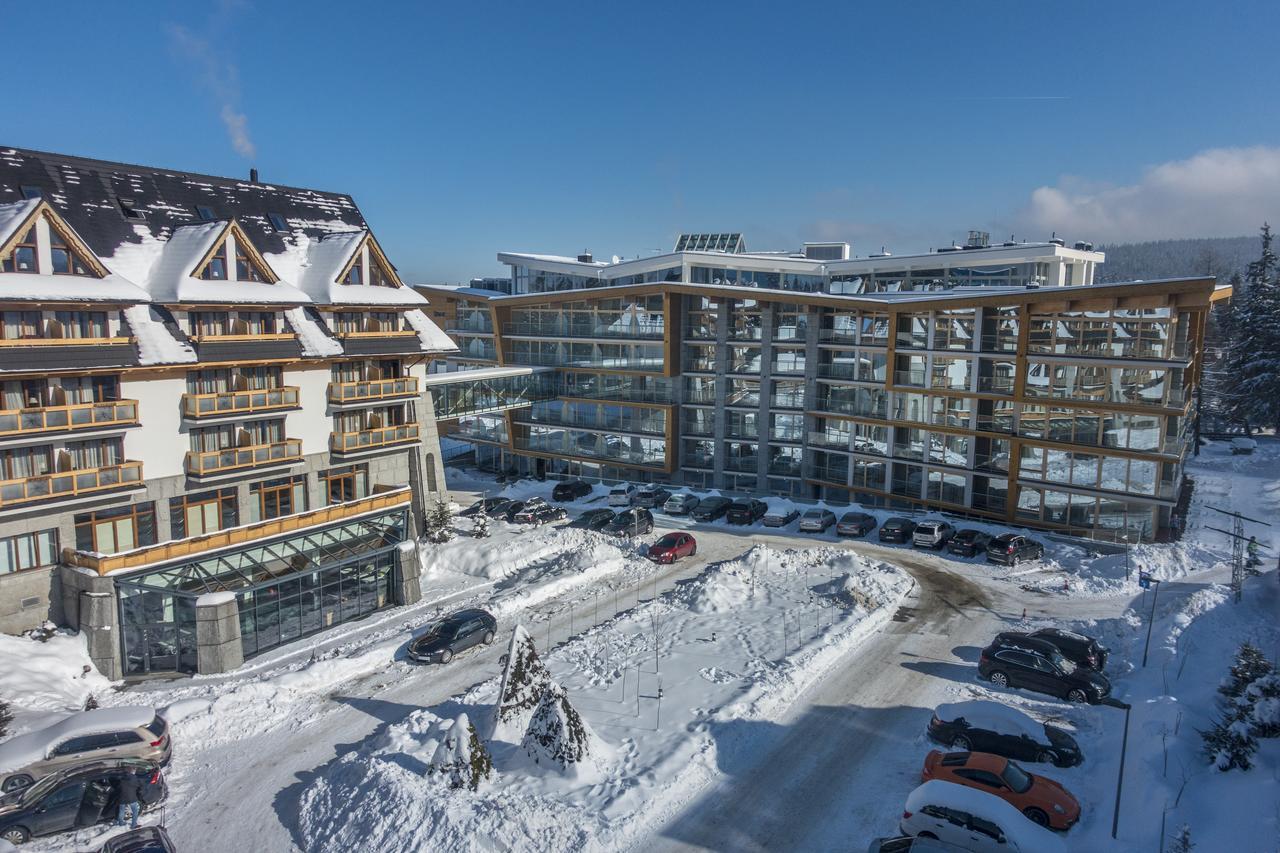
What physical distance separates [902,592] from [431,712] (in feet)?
65.8

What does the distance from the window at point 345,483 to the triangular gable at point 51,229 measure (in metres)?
12.2

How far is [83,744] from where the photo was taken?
20.6 meters

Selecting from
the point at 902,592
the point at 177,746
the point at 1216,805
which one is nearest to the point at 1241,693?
the point at 1216,805

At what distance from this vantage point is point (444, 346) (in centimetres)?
4041

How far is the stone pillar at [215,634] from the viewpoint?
94.0 feet

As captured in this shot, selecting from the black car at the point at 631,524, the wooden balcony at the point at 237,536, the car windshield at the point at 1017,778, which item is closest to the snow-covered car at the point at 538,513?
the black car at the point at 631,524

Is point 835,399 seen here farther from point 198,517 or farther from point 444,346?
point 198,517

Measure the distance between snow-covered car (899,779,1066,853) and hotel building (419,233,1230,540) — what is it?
1097 inches

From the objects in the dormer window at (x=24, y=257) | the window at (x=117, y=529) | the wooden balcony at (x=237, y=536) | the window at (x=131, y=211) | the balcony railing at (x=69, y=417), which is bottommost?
the wooden balcony at (x=237, y=536)

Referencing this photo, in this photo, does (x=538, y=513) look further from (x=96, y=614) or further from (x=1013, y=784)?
→ (x=1013, y=784)

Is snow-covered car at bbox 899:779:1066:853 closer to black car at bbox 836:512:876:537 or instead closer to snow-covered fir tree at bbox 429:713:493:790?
snow-covered fir tree at bbox 429:713:493:790

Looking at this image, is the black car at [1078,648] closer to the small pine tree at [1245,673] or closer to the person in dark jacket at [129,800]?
the small pine tree at [1245,673]

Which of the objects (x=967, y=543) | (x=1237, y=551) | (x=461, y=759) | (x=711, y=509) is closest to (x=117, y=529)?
(x=461, y=759)

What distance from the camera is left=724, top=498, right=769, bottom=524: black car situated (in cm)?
4647
